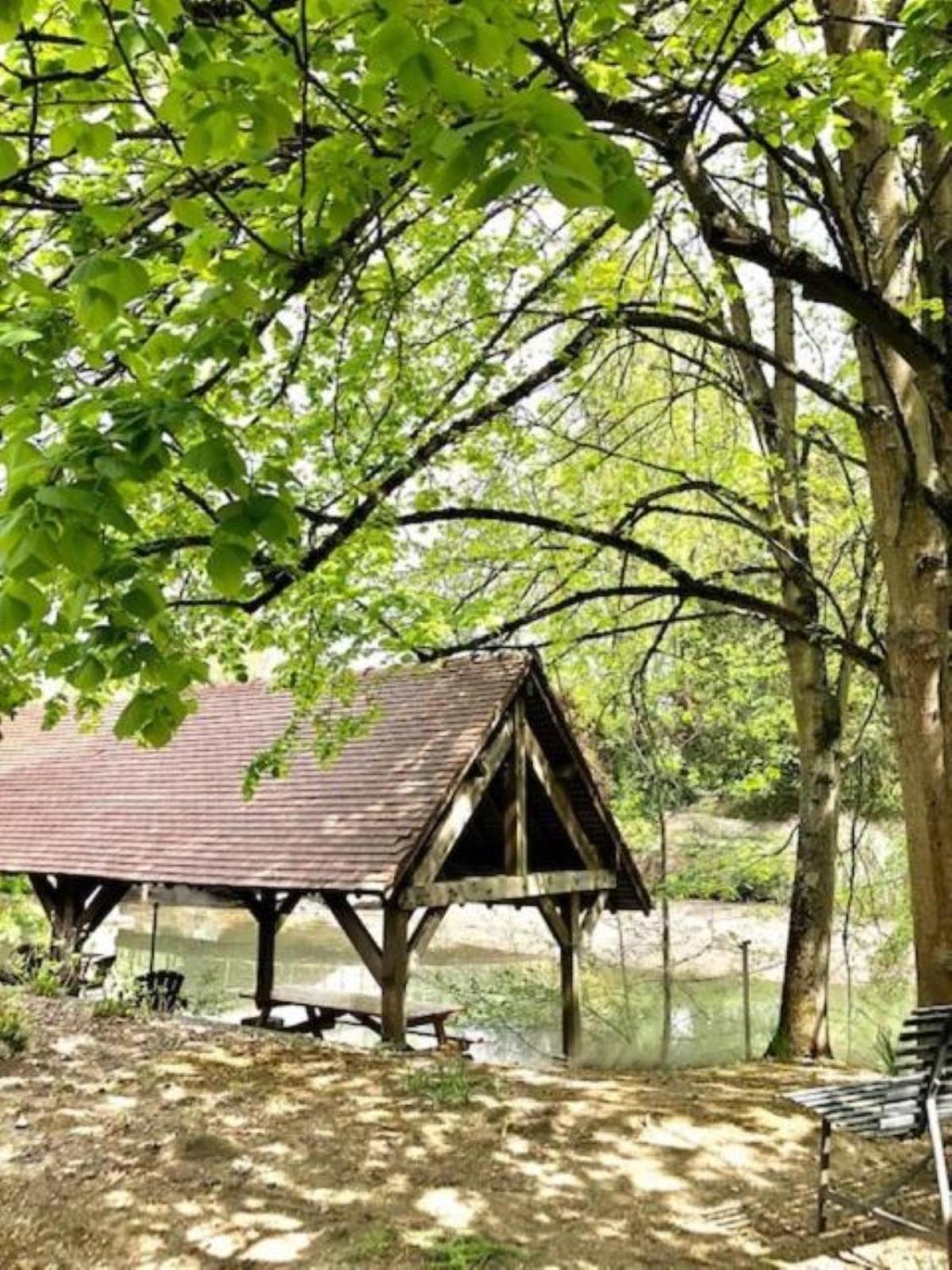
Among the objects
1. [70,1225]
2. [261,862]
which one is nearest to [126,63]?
[70,1225]

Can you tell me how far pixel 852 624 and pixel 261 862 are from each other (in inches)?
225

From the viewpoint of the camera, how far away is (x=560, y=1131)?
17.3 ft

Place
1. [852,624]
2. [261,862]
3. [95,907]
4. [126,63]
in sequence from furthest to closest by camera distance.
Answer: [95,907]
[261,862]
[852,624]
[126,63]

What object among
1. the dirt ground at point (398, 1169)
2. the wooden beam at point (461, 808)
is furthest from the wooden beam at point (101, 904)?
the dirt ground at point (398, 1169)

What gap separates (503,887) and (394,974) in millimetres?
1694

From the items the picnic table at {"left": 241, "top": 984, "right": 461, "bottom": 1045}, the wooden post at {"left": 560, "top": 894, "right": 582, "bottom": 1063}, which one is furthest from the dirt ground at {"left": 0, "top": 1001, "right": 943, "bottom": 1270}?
the wooden post at {"left": 560, "top": 894, "right": 582, "bottom": 1063}

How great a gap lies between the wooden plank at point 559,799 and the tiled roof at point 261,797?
2.42ft

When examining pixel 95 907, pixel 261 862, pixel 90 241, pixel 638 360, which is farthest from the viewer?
pixel 95 907

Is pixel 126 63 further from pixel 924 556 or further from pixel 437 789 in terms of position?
pixel 437 789

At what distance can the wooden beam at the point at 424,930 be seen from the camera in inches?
354

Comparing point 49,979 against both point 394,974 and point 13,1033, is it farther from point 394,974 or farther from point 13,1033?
point 394,974

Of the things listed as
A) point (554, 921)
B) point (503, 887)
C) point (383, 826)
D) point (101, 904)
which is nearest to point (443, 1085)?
point (383, 826)

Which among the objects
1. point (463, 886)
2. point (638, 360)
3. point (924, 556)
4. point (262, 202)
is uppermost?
point (638, 360)

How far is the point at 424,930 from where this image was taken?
929cm
